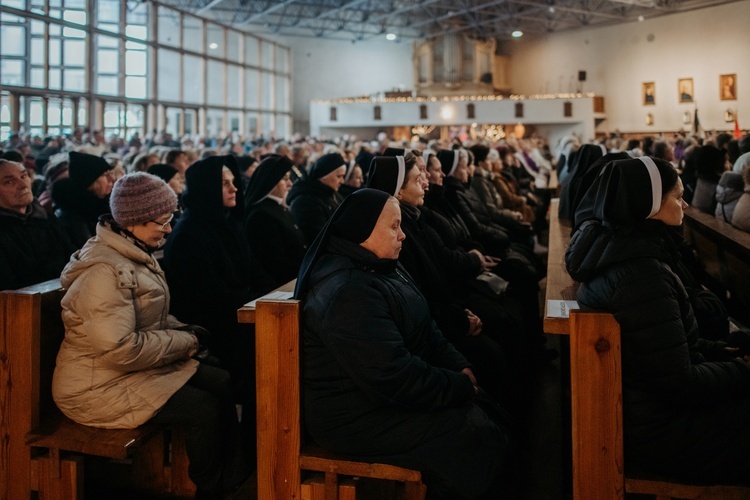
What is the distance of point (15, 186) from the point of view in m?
3.77

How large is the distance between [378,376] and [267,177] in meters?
2.49

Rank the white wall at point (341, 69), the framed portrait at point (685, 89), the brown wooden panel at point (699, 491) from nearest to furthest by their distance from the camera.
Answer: the brown wooden panel at point (699, 491) < the framed portrait at point (685, 89) < the white wall at point (341, 69)

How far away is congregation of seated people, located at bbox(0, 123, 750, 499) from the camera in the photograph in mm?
2404

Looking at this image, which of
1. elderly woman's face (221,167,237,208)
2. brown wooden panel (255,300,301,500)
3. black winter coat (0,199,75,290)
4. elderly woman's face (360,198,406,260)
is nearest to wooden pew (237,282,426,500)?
brown wooden panel (255,300,301,500)

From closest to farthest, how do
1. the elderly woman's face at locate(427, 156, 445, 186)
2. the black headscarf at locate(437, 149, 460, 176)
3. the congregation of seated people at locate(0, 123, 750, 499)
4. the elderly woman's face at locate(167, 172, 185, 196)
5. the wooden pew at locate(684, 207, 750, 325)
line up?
the congregation of seated people at locate(0, 123, 750, 499)
the wooden pew at locate(684, 207, 750, 325)
the elderly woman's face at locate(427, 156, 445, 186)
the elderly woman's face at locate(167, 172, 185, 196)
the black headscarf at locate(437, 149, 460, 176)

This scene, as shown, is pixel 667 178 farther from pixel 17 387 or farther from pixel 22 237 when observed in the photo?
pixel 22 237

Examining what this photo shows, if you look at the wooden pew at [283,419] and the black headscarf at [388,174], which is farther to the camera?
the black headscarf at [388,174]

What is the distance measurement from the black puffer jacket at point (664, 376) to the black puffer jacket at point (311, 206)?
9.64 feet

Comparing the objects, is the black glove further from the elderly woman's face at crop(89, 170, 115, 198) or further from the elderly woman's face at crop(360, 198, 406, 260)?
the elderly woman's face at crop(89, 170, 115, 198)

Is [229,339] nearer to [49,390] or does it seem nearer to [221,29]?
[49,390]

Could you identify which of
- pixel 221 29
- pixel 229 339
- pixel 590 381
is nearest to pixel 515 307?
pixel 229 339

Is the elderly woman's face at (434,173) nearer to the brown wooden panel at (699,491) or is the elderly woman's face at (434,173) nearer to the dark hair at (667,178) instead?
the dark hair at (667,178)

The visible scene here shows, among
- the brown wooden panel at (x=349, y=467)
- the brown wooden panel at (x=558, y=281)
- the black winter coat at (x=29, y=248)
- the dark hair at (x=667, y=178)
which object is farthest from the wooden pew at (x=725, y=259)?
the black winter coat at (x=29, y=248)

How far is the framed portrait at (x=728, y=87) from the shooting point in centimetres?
2017
